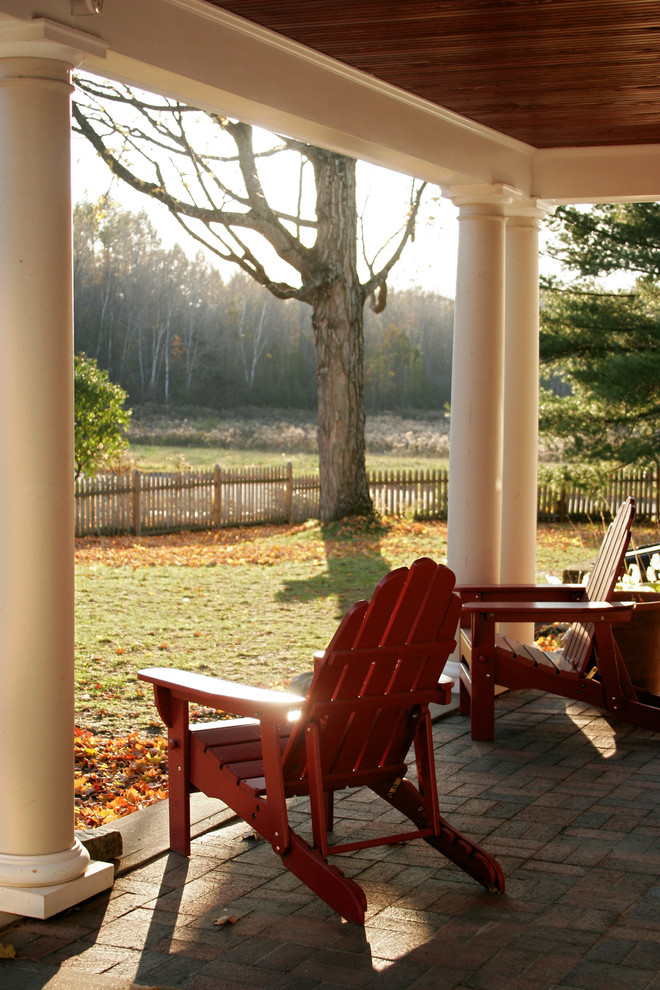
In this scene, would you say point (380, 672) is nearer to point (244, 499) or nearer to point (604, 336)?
point (604, 336)

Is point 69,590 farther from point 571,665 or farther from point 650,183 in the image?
point 650,183

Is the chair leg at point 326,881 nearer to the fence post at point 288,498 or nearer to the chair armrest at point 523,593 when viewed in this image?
the chair armrest at point 523,593

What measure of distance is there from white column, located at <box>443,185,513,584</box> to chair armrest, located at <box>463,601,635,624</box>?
2.87 ft

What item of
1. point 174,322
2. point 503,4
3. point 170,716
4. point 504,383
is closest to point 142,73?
point 503,4

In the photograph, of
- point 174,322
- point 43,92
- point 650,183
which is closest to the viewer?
point 43,92

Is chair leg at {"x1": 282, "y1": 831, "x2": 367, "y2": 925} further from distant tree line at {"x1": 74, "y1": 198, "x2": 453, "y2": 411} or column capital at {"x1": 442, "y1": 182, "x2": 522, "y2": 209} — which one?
distant tree line at {"x1": 74, "y1": 198, "x2": 453, "y2": 411}

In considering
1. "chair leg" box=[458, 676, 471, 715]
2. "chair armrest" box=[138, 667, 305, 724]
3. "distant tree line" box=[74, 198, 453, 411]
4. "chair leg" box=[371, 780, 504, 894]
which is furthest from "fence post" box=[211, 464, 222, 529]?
"distant tree line" box=[74, 198, 453, 411]

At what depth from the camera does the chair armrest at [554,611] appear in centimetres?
528

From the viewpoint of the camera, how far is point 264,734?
3.39 meters

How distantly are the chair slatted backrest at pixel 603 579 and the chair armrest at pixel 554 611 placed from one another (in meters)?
0.16

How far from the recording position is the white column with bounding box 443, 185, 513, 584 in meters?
6.18

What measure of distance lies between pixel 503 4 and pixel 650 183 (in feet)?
9.10

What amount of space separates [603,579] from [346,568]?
729 cm

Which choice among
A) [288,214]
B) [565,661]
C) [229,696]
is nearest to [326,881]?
[229,696]
